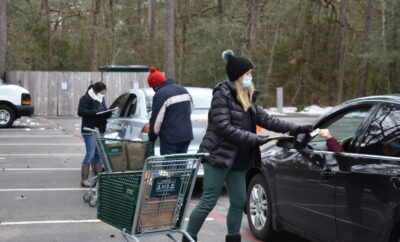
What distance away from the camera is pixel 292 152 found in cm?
566

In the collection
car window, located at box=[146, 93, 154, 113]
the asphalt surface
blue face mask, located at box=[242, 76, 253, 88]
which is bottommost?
the asphalt surface

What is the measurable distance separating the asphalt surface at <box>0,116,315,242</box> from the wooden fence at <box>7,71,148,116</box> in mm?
12176

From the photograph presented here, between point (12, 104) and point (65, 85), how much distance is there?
8.03 metres

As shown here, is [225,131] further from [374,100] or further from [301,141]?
[374,100]

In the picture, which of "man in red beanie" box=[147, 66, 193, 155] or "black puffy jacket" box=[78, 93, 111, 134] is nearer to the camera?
"man in red beanie" box=[147, 66, 193, 155]

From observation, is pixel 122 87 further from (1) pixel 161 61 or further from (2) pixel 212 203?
(2) pixel 212 203

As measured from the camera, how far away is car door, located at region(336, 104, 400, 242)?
424cm

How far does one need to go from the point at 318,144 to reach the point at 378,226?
4.78 feet

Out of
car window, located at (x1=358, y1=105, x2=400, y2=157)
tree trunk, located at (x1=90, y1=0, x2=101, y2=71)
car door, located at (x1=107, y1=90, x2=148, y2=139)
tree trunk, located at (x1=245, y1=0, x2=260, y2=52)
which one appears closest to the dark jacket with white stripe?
car door, located at (x1=107, y1=90, x2=148, y2=139)

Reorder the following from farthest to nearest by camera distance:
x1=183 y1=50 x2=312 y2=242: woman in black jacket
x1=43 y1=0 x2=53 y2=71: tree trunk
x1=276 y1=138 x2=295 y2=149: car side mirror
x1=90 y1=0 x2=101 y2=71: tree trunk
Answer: x1=43 y1=0 x2=53 y2=71: tree trunk → x1=90 y1=0 x2=101 y2=71: tree trunk → x1=276 y1=138 x2=295 y2=149: car side mirror → x1=183 y1=50 x2=312 y2=242: woman in black jacket

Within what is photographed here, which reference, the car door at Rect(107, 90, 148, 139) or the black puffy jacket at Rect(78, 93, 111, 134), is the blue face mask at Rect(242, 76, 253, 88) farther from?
the black puffy jacket at Rect(78, 93, 111, 134)

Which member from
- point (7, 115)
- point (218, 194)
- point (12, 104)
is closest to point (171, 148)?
point (218, 194)

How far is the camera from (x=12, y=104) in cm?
2023

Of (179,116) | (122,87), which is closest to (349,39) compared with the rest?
(122,87)
